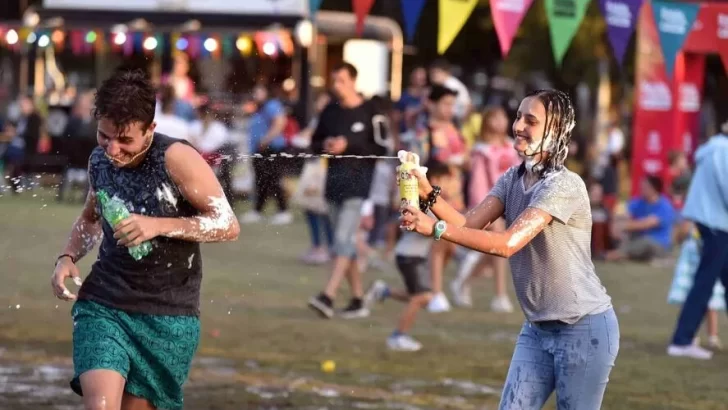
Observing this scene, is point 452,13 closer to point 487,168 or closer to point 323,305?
point 487,168

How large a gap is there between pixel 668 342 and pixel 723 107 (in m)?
19.0

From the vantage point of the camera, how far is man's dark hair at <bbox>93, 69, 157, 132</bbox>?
489 centimetres

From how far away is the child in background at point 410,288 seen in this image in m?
9.42

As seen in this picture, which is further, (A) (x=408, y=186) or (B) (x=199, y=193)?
(B) (x=199, y=193)

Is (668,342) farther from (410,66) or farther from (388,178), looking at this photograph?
(410,66)

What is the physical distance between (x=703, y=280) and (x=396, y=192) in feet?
17.3

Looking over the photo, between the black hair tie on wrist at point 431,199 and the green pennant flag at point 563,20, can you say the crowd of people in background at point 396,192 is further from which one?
the black hair tie on wrist at point 431,199

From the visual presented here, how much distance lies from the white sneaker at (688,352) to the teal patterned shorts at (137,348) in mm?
5430

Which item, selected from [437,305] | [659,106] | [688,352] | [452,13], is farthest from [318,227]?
[659,106]

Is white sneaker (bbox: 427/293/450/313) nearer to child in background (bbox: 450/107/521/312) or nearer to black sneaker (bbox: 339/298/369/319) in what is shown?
child in background (bbox: 450/107/521/312)

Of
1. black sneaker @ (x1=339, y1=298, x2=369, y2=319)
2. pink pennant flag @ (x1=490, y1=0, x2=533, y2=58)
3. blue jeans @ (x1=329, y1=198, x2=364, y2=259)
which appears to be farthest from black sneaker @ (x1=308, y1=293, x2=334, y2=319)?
pink pennant flag @ (x1=490, y1=0, x2=533, y2=58)

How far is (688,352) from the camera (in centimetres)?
969

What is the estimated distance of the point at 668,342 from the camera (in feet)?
33.9

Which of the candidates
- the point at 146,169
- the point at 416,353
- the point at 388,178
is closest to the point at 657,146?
the point at 388,178
